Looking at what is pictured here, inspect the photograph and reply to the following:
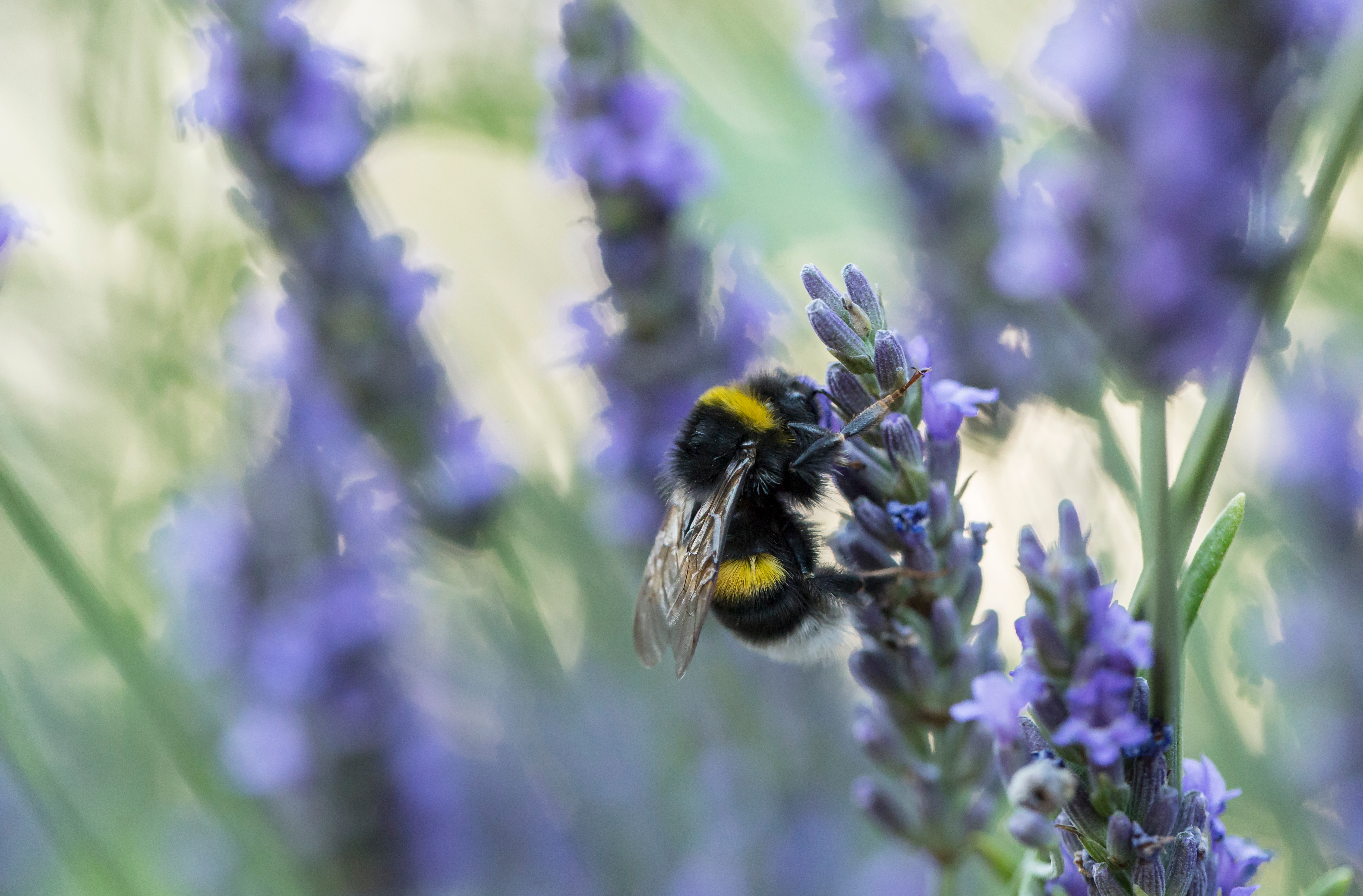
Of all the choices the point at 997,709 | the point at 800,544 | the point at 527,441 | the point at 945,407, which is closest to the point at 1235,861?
the point at 997,709

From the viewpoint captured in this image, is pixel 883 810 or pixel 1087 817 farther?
pixel 883 810

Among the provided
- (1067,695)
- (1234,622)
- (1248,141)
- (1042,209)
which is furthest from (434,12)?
(1067,695)

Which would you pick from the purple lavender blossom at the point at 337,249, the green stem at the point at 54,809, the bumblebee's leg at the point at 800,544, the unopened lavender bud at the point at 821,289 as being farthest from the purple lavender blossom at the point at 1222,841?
the purple lavender blossom at the point at 337,249

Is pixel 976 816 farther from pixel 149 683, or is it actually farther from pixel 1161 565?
pixel 149 683

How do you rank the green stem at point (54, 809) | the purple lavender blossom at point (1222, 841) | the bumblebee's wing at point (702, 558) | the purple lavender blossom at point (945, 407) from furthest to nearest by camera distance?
the bumblebee's wing at point (702, 558) → the green stem at point (54, 809) → the purple lavender blossom at point (945, 407) → the purple lavender blossom at point (1222, 841)

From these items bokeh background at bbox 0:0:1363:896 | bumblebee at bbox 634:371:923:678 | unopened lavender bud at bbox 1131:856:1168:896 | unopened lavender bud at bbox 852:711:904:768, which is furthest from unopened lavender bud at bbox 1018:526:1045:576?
bokeh background at bbox 0:0:1363:896

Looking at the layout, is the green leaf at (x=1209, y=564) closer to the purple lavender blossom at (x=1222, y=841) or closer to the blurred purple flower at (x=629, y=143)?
the purple lavender blossom at (x=1222, y=841)

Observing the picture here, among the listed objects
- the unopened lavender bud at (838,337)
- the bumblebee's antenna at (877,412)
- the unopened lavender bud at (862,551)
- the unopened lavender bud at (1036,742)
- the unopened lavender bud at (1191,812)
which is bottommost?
the unopened lavender bud at (1191,812)
